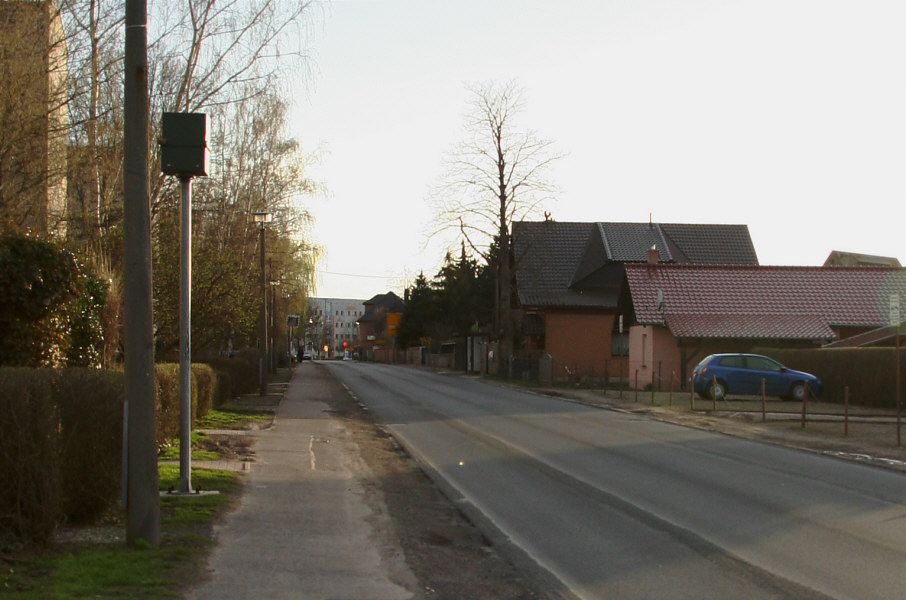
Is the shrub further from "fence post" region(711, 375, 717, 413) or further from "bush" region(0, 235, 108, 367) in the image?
"fence post" region(711, 375, 717, 413)

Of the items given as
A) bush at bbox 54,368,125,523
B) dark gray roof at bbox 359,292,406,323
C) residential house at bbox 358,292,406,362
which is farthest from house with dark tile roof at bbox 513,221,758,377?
dark gray roof at bbox 359,292,406,323

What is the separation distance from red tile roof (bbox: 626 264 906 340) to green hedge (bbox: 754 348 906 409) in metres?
6.52

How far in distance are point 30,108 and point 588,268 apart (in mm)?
48120

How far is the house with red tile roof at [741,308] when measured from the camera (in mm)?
39469


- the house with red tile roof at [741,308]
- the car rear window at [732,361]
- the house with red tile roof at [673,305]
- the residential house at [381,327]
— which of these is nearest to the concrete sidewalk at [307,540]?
the car rear window at [732,361]

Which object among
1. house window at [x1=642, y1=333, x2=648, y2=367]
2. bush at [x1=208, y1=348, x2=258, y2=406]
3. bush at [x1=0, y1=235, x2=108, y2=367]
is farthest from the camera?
house window at [x1=642, y1=333, x2=648, y2=367]

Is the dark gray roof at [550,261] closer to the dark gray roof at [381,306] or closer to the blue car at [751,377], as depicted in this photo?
→ the blue car at [751,377]

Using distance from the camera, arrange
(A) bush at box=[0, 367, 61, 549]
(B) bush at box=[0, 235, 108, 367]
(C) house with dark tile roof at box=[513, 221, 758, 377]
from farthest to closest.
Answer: (C) house with dark tile roof at box=[513, 221, 758, 377] → (B) bush at box=[0, 235, 108, 367] → (A) bush at box=[0, 367, 61, 549]

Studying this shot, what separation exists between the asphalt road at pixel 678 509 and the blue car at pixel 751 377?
10333mm

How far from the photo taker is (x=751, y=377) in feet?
100

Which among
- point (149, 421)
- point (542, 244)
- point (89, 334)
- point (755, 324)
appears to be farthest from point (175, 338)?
point (542, 244)

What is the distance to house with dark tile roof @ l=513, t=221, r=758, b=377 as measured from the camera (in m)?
55.2

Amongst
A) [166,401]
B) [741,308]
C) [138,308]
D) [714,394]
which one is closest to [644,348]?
[741,308]

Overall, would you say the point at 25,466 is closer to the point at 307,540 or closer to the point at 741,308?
the point at 307,540
